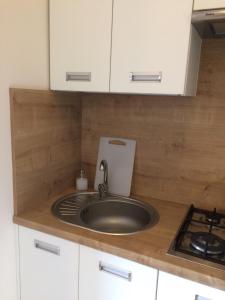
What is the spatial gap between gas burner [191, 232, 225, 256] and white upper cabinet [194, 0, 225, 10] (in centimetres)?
87

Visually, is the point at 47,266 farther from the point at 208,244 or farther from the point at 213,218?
the point at 213,218

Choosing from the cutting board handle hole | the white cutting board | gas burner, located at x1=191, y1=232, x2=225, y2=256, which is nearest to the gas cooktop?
gas burner, located at x1=191, y1=232, x2=225, y2=256

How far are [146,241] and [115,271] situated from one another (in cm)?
17

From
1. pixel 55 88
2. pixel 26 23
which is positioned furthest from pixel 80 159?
pixel 26 23

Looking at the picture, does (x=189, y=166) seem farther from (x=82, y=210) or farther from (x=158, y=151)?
(x=82, y=210)

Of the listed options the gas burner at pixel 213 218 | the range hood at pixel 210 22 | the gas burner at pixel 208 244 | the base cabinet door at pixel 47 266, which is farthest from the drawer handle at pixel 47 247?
the range hood at pixel 210 22

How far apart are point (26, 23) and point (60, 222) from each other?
2.97 ft

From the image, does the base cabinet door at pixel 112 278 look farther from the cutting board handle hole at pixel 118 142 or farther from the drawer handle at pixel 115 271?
the cutting board handle hole at pixel 118 142

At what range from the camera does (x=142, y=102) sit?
4.82ft

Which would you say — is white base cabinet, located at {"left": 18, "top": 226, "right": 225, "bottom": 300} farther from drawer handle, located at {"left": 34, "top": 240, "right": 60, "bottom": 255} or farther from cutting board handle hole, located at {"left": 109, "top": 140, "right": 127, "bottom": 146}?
cutting board handle hole, located at {"left": 109, "top": 140, "right": 127, "bottom": 146}

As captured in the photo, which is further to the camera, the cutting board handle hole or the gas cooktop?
the cutting board handle hole

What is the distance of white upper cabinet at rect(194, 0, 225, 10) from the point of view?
0.92 m

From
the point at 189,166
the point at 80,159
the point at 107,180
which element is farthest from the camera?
the point at 80,159

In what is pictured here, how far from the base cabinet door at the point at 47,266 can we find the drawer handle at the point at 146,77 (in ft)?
2.48
